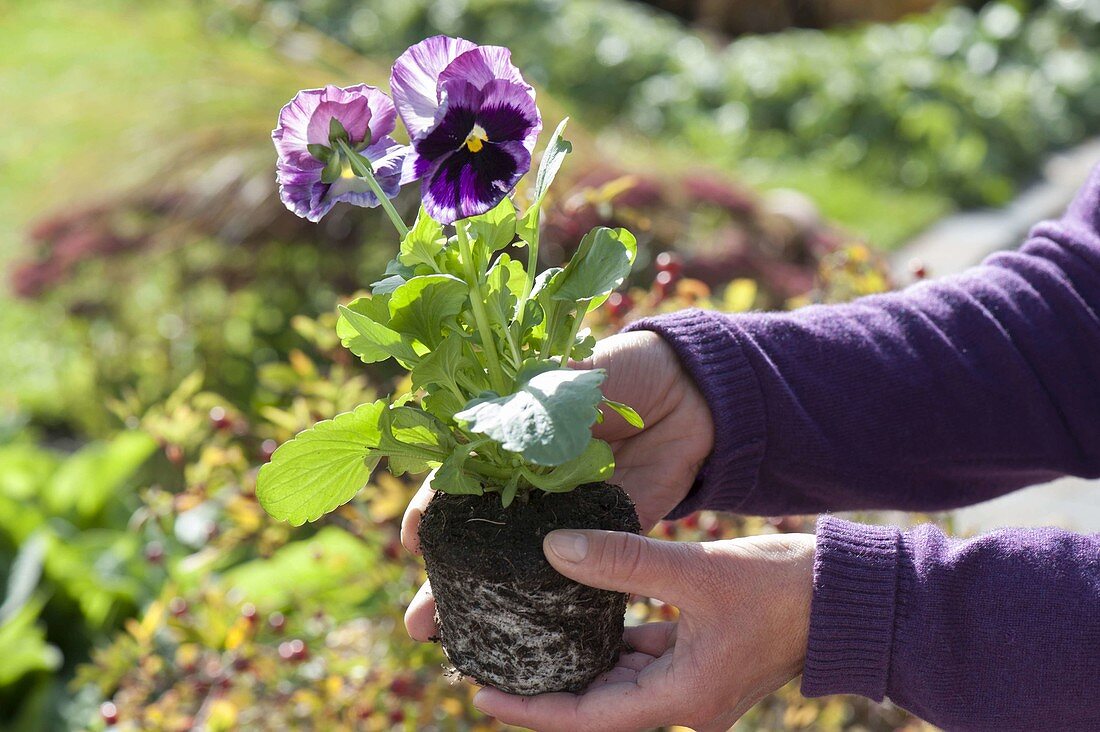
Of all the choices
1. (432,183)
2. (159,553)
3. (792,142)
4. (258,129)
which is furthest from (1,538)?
(792,142)

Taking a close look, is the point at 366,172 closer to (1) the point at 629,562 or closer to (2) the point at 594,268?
(2) the point at 594,268

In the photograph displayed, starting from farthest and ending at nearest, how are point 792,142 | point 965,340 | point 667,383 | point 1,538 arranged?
point 792,142 → point 1,538 → point 965,340 → point 667,383

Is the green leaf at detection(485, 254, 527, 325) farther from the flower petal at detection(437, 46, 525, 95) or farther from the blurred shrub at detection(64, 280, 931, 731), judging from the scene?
the blurred shrub at detection(64, 280, 931, 731)

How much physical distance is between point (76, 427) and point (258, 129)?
5.34ft

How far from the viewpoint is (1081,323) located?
1735 millimetres

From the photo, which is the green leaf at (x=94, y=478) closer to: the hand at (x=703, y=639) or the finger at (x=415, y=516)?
the finger at (x=415, y=516)

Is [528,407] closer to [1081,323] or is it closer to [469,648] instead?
[469,648]

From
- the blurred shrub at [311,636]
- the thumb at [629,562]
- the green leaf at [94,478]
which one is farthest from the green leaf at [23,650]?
the thumb at [629,562]

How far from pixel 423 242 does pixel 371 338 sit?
13cm

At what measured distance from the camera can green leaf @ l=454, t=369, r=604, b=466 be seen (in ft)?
3.48

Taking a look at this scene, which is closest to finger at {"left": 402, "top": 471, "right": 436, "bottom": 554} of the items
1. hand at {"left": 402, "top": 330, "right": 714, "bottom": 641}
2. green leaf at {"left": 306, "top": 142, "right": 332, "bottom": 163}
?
hand at {"left": 402, "top": 330, "right": 714, "bottom": 641}

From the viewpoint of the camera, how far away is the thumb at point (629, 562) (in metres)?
1.23

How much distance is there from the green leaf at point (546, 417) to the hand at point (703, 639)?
8.2 inches

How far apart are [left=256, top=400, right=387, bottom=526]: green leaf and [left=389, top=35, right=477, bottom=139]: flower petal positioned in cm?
32
